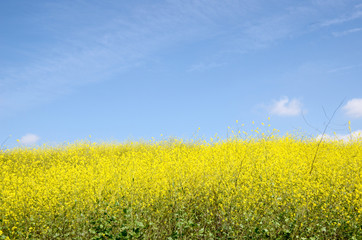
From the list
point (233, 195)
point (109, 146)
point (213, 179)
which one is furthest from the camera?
point (109, 146)

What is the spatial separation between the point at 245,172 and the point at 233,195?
108 cm

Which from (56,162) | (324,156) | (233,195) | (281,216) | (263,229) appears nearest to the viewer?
(263,229)

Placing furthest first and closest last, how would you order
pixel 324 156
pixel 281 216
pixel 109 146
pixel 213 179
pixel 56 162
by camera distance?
pixel 109 146, pixel 56 162, pixel 324 156, pixel 213 179, pixel 281 216

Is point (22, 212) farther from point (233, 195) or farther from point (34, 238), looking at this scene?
point (233, 195)

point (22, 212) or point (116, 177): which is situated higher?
point (116, 177)

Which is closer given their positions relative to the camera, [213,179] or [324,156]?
[213,179]

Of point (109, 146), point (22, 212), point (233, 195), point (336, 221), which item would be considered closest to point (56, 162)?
point (109, 146)

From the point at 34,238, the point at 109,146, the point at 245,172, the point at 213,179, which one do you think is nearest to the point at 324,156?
the point at 245,172

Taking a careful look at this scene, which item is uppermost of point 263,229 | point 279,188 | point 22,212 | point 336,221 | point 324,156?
point 324,156

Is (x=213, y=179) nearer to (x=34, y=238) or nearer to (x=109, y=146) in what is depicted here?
(x=34, y=238)

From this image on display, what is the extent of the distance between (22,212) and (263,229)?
4.52 meters

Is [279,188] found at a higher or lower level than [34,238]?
higher

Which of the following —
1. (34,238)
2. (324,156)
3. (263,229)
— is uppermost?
(324,156)

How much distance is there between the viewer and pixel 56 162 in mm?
11859
